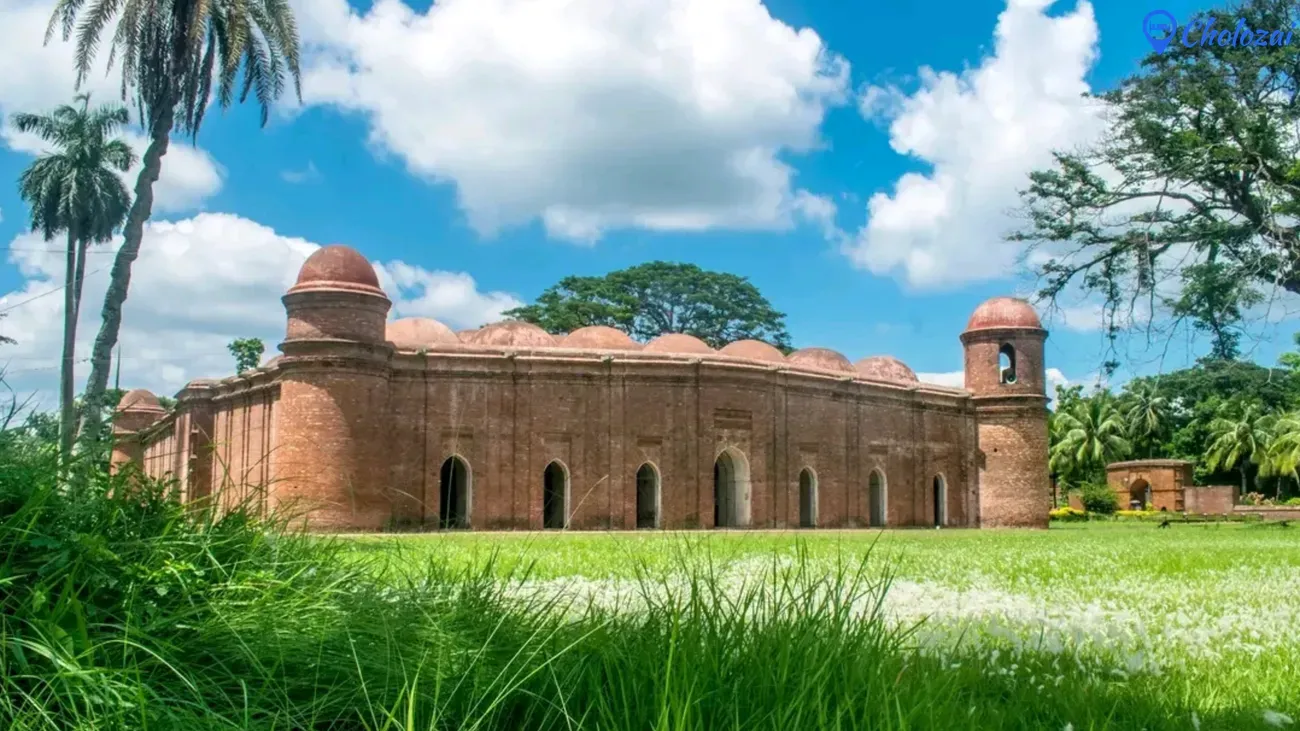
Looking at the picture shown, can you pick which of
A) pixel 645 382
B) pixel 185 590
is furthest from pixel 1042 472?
pixel 185 590

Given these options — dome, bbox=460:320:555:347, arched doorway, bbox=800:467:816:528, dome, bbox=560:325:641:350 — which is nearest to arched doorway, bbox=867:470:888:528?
arched doorway, bbox=800:467:816:528

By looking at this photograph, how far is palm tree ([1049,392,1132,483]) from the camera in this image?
1873 inches

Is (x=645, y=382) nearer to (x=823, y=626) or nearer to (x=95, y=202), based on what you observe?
(x=95, y=202)

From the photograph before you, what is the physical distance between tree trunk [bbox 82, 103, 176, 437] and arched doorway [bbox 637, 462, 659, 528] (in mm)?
11342

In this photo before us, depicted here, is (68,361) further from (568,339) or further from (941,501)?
(941,501)

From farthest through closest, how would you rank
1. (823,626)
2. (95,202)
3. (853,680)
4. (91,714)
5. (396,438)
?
(95,202) < (396,438) < (823,626) < (853,680) < (91,714)

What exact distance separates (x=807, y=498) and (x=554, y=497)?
6.72 metres

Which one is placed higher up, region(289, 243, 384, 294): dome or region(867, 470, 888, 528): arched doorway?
region(289, 243, 384, 294): dome

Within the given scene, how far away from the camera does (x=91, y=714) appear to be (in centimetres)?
263

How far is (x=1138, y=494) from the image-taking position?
4328 centimetres

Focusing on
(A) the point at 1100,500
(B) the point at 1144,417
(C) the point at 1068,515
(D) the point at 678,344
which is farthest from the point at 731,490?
(B) the point at 1144,417

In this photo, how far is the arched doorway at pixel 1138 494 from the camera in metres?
42.6

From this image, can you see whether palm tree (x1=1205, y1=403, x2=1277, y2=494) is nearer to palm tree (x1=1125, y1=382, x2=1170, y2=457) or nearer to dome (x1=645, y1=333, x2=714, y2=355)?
palm tree (x1=1125, y1=382, x2=1170, y2=457)

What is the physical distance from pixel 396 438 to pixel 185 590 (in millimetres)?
19718
